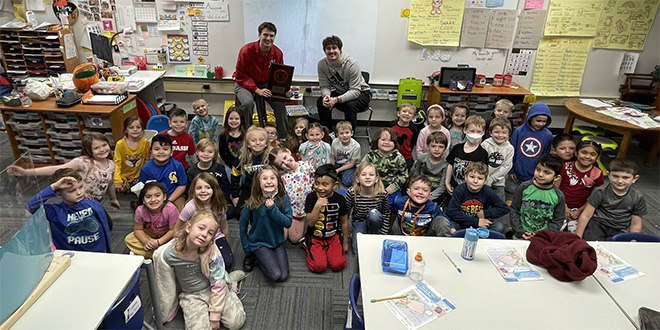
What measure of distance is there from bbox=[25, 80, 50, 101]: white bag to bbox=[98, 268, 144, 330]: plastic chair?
311 centimetres

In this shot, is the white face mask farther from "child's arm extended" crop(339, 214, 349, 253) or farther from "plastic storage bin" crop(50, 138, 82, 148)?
"plastic storage bin" crop(50, 138, 82, 148)

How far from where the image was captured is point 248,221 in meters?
2.75

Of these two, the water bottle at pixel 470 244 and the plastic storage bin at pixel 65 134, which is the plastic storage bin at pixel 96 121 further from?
the water bottle at pixel 470 244

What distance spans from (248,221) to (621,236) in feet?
7.51

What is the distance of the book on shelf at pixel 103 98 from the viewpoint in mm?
3871

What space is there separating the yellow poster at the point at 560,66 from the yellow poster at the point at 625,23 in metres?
0.20

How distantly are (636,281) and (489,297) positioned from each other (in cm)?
76

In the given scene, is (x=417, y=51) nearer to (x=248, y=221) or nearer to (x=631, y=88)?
(x=631, y=88)

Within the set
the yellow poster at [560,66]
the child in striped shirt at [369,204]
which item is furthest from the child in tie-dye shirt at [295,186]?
the yellow poster at [560,66]

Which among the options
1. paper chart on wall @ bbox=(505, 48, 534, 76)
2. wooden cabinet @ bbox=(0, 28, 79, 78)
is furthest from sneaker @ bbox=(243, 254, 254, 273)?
paper chart on wall @ bbox=(505, 48, 534, 76)

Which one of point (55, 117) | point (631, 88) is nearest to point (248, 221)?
point (55, 117)

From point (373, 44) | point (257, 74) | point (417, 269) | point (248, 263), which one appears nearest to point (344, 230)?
point (248, 263)

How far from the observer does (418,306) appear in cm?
169

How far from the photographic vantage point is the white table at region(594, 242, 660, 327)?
1.76 m
